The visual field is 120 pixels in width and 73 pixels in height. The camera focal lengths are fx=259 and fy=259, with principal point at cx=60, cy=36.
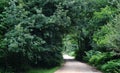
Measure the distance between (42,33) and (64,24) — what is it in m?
2.33

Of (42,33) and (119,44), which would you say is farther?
(42,33)

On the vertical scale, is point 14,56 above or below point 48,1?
below

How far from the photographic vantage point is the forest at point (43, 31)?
20.6m

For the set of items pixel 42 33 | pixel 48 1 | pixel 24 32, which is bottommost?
pixel 24 32

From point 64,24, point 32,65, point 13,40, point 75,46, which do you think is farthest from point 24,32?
point 75,46

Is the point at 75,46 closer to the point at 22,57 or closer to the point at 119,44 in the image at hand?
the point at 22,57

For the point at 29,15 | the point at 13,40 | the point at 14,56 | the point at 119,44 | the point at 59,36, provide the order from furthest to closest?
the point at 59,36 < the point at 29,15 < the point at 14,56 < the point at 13,40 < the point at 119,44

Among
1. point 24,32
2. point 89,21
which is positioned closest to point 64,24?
point 24,32

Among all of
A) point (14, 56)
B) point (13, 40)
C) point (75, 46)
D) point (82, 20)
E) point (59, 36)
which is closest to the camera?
point (13, 40)

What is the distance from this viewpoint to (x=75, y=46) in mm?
54906

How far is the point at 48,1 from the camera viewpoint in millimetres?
25703

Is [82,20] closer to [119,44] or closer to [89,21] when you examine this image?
[89,21]

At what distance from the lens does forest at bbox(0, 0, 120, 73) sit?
67.6ft

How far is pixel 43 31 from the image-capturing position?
80.9 ft
